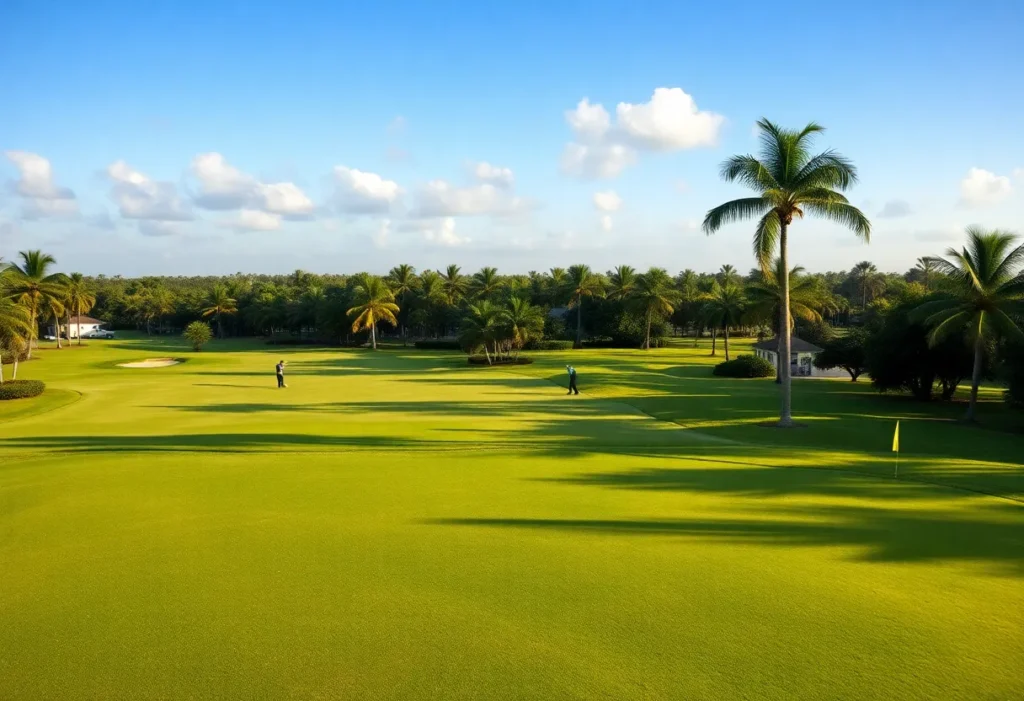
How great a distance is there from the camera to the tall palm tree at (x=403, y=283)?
103375 mm

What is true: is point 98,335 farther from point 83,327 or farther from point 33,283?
point 33,283

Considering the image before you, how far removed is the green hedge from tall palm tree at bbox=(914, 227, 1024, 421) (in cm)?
4941

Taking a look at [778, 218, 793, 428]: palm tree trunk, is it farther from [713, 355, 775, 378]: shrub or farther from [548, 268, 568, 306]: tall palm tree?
[548, 268, 568, 306]: tall palm tree

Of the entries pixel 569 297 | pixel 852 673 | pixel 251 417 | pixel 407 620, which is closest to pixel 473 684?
pixel 407 620

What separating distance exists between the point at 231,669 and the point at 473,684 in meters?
2.53

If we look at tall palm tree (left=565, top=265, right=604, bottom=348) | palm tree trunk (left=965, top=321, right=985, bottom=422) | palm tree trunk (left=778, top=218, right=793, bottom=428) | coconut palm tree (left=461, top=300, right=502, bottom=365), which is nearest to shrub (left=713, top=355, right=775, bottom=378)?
palm tree trunk (left=965, top=321, right=985, bottom=422)

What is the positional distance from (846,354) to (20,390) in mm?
55185

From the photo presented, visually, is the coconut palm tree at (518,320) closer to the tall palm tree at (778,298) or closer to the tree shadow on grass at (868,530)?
the tall palm tree at (778,298)

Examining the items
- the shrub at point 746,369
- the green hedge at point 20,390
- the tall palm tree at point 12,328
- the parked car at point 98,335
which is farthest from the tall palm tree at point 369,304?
the parked car at point 98,335

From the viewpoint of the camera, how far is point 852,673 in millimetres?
6734

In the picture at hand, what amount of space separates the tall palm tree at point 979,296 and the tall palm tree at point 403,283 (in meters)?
78.3

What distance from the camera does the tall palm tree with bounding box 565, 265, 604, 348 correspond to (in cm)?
9131

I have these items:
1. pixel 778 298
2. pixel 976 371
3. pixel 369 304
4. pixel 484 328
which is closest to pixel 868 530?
pixel 976 371

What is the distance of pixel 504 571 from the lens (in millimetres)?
9555
